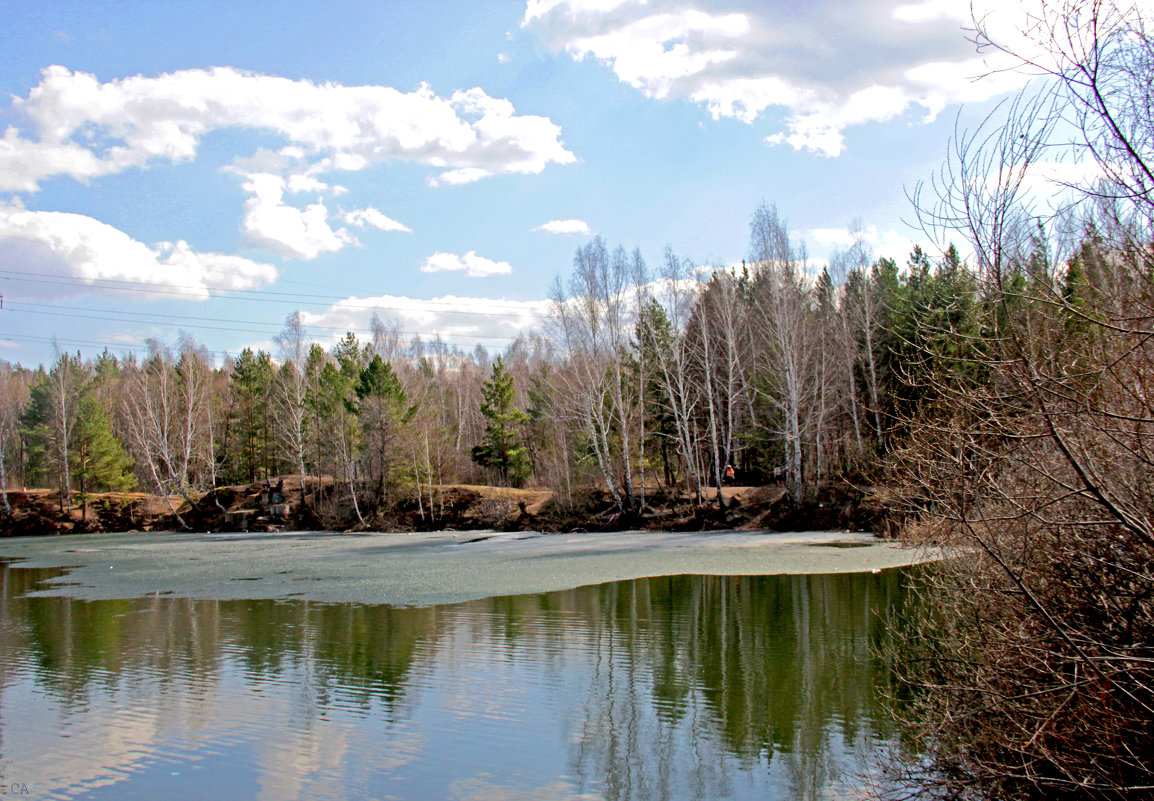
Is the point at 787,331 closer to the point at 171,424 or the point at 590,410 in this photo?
the point at 590,410

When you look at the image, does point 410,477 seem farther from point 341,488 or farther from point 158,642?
point 158,642

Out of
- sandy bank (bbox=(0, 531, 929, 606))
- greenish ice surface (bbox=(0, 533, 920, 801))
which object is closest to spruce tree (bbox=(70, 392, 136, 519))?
sandy bank (bbox=(0, 531, 929, 606))

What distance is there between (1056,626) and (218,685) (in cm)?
1156

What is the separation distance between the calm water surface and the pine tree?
34.1m

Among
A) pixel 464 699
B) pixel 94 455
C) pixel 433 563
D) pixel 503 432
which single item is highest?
pixel 503 432

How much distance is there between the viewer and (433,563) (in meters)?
28.1

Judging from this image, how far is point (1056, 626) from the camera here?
16.5 feet

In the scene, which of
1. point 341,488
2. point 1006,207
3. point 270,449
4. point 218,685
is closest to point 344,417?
point 341,488

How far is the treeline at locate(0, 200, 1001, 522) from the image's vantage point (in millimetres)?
37188

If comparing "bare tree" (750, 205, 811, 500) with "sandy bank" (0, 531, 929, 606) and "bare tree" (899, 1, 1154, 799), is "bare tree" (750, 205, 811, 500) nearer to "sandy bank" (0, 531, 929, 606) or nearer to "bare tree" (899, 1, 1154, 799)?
"sandy bank" (0, 531, 929, 606)

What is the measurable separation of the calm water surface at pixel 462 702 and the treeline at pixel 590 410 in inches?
614

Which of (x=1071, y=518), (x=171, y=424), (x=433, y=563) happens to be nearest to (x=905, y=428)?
(x=1071, y=518)

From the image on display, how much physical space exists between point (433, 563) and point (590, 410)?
13.4 m


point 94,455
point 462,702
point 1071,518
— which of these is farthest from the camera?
point 94,455
